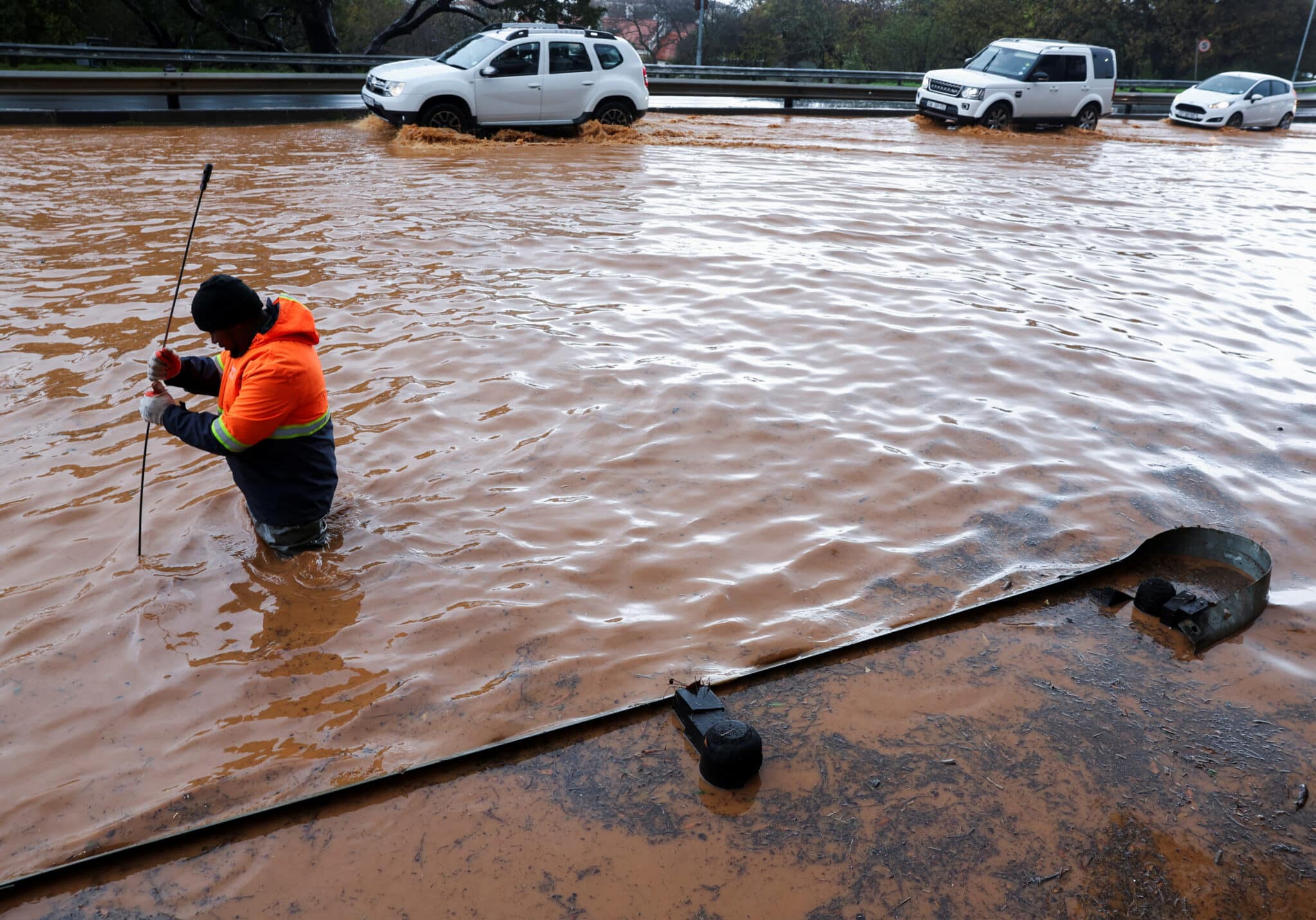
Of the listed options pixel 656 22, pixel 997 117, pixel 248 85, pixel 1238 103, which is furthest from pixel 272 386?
pixel 656 22

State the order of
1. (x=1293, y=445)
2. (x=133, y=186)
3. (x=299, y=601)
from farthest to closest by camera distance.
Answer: (x=133, y=186) → (x=1293, y=445) → (x=299, y=601)

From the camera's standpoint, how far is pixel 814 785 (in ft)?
9.99

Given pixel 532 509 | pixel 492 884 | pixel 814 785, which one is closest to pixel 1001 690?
pixel 814 785

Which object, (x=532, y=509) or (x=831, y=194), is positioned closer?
(x=532, y=509)

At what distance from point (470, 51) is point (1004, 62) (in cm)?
1176

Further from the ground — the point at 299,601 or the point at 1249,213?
the point at 1249,213

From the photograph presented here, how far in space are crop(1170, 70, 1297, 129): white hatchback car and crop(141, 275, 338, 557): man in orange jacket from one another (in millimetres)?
27171

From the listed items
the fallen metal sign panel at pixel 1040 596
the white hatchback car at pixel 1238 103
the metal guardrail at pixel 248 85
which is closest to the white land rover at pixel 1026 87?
the metal guardrail at pixel 248 85

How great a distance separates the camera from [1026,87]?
63.8 ft

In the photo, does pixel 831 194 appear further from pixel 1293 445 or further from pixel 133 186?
pixel 133 186

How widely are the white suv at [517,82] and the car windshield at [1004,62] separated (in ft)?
28.1

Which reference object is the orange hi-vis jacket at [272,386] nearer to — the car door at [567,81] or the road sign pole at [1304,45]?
the car door at [567,81]

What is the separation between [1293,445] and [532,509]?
14.4 ft

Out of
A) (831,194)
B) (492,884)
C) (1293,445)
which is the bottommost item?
(492,884)
